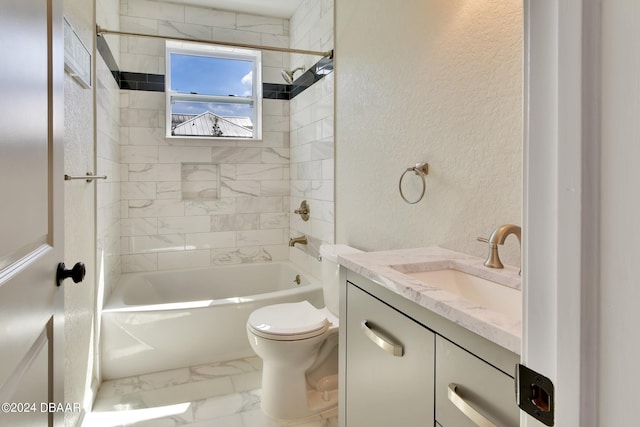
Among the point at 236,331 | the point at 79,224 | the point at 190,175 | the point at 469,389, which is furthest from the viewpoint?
the point at 190,175

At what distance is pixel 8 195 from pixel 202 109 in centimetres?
308

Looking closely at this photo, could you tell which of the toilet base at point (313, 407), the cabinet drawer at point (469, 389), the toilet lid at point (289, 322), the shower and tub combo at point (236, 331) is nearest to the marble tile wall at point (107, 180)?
the shower and tub combo at point (236, 331)

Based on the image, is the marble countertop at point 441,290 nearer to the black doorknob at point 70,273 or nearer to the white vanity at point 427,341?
the white vanity at point 427,341

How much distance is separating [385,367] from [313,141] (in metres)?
2.15

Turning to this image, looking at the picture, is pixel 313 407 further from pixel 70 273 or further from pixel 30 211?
pixel 30 211

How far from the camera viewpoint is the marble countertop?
766 millimetres

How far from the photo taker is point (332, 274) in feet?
6.98

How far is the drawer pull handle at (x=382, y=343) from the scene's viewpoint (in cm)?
108

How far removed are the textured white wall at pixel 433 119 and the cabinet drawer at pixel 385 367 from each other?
490 millimetres

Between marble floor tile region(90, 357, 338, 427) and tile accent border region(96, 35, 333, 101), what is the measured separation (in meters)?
2.08

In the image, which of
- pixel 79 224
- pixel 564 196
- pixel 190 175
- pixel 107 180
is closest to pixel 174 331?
pixel 79 224

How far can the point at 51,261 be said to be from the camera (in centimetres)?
88

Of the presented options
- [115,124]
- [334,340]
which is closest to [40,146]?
[334,340]

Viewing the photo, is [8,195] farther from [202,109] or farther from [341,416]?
[202,109]
